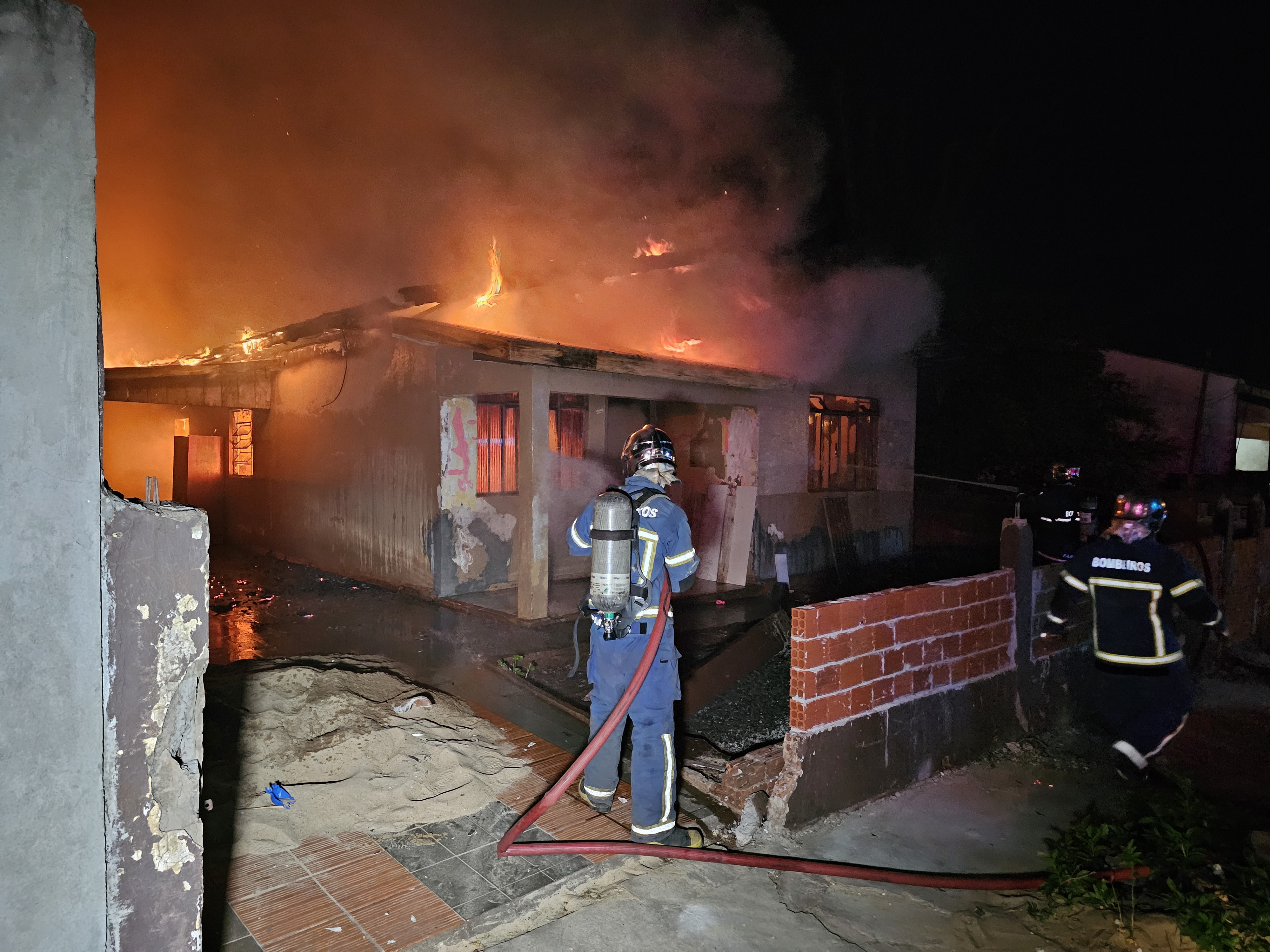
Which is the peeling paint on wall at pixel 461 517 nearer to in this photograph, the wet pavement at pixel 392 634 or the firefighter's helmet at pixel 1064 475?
the wet pavement at pixel 392 634

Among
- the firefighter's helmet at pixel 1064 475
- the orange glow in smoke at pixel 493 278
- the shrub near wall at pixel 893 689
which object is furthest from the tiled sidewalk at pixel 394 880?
the orange glow in smoke at pixel 493 278

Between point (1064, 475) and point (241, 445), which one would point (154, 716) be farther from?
point (241, 445)

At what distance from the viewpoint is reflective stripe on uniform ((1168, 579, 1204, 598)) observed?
4254 mm

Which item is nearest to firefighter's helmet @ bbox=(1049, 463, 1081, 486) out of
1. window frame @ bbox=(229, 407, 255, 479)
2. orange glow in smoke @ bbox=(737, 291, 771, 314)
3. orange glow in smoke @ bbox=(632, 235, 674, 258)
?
orange glow in smoke @ bbox=(737, 291, 771, 314)

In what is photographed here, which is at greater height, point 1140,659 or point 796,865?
point 1140,659

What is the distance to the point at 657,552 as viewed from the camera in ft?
11.9

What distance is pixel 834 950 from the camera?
279 cm

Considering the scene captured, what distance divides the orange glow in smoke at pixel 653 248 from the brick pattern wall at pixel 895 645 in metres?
8.86

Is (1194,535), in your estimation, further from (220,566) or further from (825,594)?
(220,566)

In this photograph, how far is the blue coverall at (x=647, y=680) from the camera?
11.5ft

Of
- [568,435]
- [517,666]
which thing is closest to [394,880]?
[517,666]

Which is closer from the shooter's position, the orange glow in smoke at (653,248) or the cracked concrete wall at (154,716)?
the cracked concrete wall at (154,716)

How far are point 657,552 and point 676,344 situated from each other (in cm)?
826

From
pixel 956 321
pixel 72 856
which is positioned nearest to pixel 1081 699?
pixel 72 856
